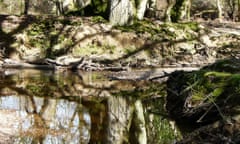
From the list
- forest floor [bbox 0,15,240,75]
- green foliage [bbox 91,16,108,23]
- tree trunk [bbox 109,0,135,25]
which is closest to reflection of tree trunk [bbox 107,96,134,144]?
forest floor [bbox 0,15,240,75]

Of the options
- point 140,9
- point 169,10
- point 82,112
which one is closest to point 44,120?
point 82,112

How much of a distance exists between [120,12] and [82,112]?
10609mm

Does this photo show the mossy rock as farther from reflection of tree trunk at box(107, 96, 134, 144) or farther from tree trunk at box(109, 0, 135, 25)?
tree trunk at box(109, 0, 135, 25)

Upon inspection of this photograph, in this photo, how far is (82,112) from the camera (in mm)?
9164

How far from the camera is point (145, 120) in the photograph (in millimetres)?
8594

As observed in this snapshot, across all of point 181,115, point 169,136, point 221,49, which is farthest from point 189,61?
point 169,136

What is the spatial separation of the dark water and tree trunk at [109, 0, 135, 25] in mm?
5694

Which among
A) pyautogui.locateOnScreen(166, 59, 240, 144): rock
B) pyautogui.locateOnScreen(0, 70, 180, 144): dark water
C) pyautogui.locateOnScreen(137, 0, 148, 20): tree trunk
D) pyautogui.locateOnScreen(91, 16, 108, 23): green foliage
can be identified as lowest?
pyautogui.locateOnScreen(0, 70, 180, 144): dark water

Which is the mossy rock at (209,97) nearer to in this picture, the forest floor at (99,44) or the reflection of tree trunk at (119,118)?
the reflection of tree trunk at (119,118)

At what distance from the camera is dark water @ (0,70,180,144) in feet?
24.4

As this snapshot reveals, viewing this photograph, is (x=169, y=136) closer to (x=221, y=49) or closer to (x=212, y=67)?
(x=212, y=67)

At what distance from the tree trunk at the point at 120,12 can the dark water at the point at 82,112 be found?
5.69 meters

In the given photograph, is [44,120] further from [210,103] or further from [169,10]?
[169,10]

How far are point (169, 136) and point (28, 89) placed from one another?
5.72m
